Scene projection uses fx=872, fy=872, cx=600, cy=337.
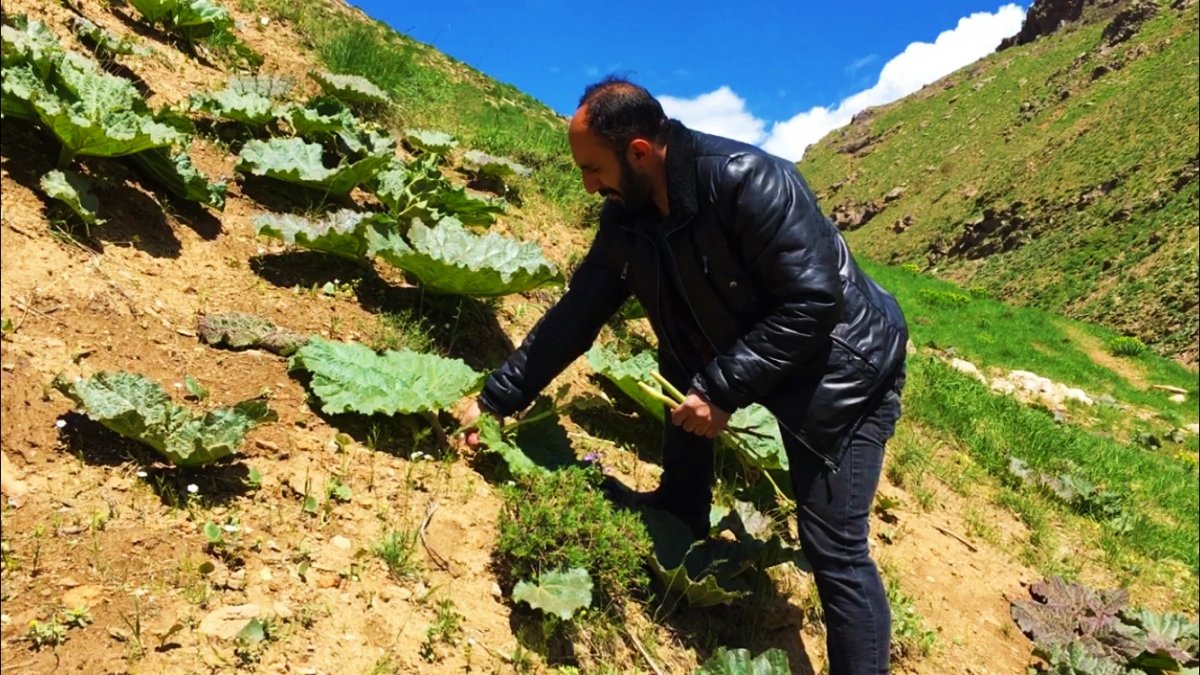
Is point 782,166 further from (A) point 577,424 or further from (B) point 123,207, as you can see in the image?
(B) point 123,207

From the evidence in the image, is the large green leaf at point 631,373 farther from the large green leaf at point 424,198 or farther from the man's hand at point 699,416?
the large green leaf at point 424,198

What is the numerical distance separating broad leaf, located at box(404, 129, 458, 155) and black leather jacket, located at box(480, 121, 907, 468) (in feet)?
12.0

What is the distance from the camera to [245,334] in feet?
11.7

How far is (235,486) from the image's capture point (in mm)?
2883

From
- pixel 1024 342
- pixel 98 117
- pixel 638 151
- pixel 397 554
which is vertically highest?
pixel 1024 342

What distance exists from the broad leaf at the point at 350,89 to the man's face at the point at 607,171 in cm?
439

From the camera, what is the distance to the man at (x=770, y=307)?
2799mm

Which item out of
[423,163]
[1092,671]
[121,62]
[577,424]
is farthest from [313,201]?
[1092,671]

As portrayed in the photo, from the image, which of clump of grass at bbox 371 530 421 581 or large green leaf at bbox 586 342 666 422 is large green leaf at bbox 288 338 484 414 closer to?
clump of grass at bbox 371 530 421 581

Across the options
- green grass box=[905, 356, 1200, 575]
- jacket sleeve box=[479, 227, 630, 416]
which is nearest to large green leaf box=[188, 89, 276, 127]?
jacket sleeve box=[479, 227, 630, 416]

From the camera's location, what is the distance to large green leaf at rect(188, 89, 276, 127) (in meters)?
4.97

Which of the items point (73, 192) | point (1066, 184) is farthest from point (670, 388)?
point (1066, 184)

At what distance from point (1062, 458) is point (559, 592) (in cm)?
632

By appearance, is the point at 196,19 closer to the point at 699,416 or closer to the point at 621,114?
the point at 621,114
